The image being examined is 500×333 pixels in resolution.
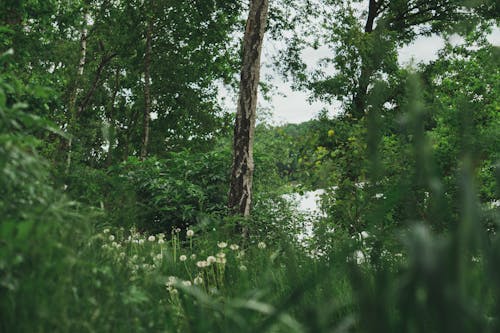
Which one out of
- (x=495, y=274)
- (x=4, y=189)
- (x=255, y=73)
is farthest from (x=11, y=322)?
(x=255, y=73)

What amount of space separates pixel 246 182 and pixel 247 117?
1.06 meters

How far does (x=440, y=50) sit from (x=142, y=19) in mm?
10494

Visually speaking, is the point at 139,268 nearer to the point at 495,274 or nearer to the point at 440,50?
the point at 495,274

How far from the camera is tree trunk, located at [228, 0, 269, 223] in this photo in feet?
25.7

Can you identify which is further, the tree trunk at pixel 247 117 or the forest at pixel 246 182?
the tree trunk at pixel 247 117

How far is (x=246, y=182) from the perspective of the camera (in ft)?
25.7

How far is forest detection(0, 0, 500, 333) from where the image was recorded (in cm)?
102

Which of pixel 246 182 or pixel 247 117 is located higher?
pixel 247 117

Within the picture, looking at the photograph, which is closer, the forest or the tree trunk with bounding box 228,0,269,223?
the forest

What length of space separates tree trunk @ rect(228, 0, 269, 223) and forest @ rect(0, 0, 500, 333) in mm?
25

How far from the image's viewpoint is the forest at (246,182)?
102 centimetres

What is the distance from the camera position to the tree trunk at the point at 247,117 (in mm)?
7836

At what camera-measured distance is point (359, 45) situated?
11.7m

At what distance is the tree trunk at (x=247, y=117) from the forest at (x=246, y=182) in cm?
3
